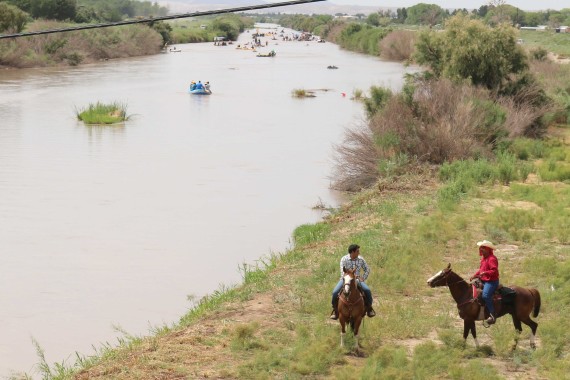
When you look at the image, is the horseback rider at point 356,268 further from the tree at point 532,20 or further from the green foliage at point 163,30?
the tree at point 532,20

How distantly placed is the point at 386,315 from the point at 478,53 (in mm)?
24299

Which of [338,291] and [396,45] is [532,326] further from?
[396,45]

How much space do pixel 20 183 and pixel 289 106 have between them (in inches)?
954

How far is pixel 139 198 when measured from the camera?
2759 centimetres

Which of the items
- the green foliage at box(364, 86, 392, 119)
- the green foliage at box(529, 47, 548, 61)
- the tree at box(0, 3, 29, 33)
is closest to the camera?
the green foliage at box(364, 86, 392, 119)

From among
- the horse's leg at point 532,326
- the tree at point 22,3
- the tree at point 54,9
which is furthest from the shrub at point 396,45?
the horse's leg at point 532,326

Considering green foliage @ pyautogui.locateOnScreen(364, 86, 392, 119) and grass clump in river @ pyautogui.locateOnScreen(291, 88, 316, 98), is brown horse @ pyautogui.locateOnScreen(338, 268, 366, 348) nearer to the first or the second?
green foliage @ pyautogui.locateOnScreen(364, 86, 392, 119)

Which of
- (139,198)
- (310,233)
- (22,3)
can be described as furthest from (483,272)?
(22,3)

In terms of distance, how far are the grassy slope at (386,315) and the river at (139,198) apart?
1.99 metres

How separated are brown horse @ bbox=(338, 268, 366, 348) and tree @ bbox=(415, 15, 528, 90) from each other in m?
24.7

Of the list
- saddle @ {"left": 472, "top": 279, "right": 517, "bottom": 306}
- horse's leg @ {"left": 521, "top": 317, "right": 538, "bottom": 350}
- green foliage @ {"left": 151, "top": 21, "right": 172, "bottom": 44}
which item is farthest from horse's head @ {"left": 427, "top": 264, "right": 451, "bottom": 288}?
green foliage @ {"left": 151, "top": 21, "right": 172, "bottom": 44}

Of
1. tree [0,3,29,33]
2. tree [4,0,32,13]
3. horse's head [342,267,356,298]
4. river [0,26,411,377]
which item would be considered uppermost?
tree [4,0,32,13]

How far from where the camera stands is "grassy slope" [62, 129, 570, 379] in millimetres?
11281

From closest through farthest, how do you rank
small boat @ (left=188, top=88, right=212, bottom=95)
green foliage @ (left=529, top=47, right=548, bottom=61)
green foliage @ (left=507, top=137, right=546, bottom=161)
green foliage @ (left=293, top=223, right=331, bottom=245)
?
green foliage @ (left=293, top=223, right=331, bottom=245) < green foliage @ (left=507, top=137, right=546, bottom=161) < green foliage @ (left=529, top=47, right=548, bottom=61) < small boat @ (left=188, top=88, right=212, bottom=95)
